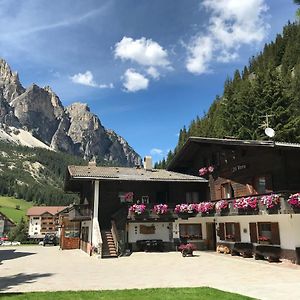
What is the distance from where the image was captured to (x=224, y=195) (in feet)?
100

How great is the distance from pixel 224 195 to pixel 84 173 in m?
11.9

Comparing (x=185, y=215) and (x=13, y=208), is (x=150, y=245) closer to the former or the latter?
(x=185, y=215)

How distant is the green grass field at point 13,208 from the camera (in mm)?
167250

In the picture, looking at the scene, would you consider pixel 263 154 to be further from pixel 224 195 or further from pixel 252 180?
pixel 224 195

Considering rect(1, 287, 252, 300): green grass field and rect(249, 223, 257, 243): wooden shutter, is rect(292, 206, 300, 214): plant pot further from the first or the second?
rect(1, 287, 252, 300): green grass field

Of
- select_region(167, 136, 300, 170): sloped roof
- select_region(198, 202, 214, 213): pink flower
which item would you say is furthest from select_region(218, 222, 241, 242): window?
select_region(167, 136, 300, 170): sloped roof

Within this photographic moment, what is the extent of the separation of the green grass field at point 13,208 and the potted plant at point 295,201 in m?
157

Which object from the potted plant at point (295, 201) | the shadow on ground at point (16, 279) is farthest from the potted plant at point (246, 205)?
the shadow on ground at point (16, 279)

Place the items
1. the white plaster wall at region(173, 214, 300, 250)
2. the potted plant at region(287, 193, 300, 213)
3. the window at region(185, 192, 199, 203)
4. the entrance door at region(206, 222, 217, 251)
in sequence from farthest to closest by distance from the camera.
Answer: the window at region(185, 192, 199, 203)
the entrance door at region(206, 222, 217, 251)
the white plaster wall at region(173, 214, 300, 250)
the potted plant at region(287, 193, 300, 213)

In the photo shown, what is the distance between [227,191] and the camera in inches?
1196

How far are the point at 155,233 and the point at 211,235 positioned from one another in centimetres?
496

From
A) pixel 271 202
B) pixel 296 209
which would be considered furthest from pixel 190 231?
pixel 296 209

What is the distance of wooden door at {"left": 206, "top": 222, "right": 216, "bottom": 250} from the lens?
32.0m

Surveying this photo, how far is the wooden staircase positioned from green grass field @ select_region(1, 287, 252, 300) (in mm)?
14858
